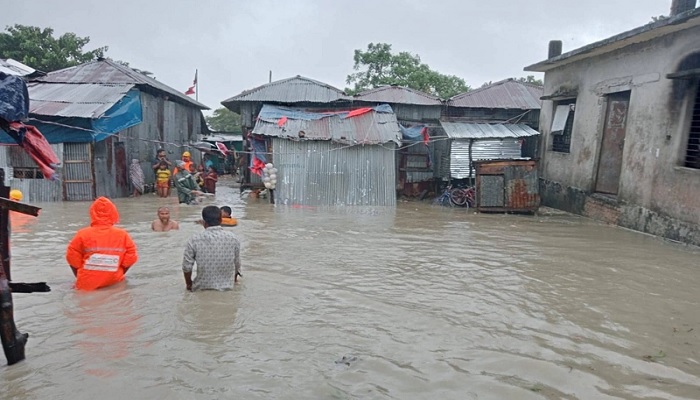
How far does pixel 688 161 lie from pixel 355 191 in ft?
26.7

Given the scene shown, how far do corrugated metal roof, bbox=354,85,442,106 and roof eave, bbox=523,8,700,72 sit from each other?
3516 mm

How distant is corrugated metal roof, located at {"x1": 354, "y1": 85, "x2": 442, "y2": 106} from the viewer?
1616 cm

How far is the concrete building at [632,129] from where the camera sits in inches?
371

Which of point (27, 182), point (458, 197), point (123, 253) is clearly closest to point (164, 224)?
point (123, 253)

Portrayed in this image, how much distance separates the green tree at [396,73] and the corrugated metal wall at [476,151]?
412 inches

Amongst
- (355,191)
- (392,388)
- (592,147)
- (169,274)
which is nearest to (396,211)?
(355,191)

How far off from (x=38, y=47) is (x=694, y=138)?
2474 cm

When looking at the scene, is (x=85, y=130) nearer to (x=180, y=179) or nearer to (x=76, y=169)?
(x=76, y=169)

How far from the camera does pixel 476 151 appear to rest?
51.7 feet

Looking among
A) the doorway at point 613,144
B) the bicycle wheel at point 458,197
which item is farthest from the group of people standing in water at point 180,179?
the doorway at point 613,144

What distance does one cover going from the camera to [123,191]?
51.0 ft

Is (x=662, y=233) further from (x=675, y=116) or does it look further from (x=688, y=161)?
(x=675, y=116)

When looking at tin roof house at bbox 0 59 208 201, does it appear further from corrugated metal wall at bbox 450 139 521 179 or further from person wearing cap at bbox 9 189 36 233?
corrugated metal wall at bbox 450 139 521 179

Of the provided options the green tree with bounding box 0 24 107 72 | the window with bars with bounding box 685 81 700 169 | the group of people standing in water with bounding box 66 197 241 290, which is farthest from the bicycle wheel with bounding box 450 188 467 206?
the green tree with bounding box 0 24 107 72
